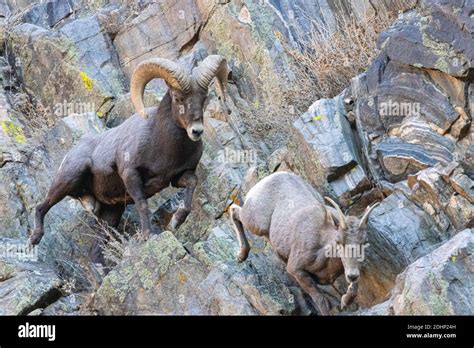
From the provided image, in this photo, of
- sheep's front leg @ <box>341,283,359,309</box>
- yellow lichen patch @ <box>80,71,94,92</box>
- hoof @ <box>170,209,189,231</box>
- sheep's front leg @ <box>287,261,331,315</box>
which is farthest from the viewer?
yellow lichen patch @ <box>80,71,94,92</box>

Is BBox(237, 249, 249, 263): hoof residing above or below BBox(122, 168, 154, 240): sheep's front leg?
below

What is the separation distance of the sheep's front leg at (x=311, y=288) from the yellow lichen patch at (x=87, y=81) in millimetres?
6858

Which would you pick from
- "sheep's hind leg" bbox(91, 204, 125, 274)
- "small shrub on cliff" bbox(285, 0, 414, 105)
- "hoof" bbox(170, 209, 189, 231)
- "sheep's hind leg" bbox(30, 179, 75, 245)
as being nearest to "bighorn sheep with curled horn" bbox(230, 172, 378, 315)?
"hoof" bbox(170, 209, 189, 231)

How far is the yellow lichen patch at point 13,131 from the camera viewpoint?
15.8m

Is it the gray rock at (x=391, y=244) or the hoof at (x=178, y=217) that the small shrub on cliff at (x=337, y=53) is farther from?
the gray rock at (x=391, y=244)

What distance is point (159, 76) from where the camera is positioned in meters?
13.0

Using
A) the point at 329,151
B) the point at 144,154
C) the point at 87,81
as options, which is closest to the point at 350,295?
the point at 329,151

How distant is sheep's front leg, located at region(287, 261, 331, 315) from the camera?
10.5 metres

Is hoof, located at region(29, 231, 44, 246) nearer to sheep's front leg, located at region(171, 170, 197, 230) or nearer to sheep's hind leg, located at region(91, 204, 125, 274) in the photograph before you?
sheep's hind leg, located at region(91, 204, 125, 274)

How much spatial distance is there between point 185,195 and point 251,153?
1.44m

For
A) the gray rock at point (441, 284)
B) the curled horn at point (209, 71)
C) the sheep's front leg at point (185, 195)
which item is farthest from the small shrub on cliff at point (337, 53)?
the gray rock at point (441, 284)

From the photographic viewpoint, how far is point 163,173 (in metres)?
13.1

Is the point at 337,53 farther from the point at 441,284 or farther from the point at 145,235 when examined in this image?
the point at 441,284

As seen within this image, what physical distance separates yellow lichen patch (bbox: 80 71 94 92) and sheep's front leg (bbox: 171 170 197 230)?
→ 385 cm
